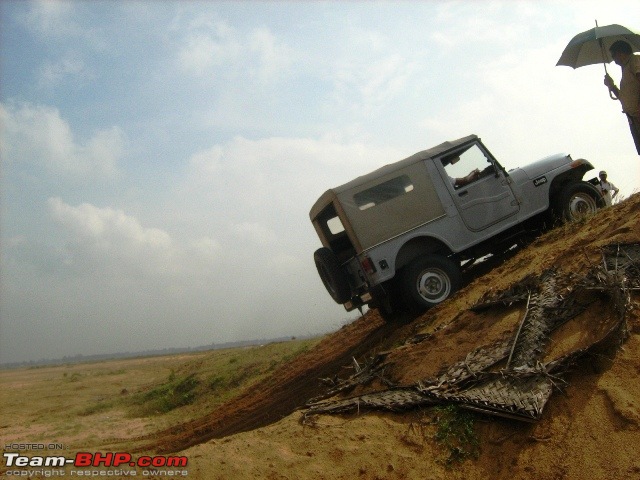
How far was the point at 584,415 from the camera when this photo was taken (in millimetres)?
4027

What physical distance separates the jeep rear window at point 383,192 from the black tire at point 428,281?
3.40ft

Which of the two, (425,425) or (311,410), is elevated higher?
(311,410)

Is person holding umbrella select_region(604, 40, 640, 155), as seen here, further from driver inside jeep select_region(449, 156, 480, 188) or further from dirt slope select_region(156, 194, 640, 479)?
driver inside jeep select_region(449, 156, 480, 188)

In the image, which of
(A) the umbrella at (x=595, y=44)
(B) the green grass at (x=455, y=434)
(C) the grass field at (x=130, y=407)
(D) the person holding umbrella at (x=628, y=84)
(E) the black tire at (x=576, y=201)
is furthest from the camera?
(C) the grass field at (x=130, y=407)

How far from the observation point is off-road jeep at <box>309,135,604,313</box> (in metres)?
7.97

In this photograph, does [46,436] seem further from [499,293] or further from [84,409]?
[499,293]

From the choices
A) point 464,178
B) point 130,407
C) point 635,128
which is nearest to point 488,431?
point 635,128

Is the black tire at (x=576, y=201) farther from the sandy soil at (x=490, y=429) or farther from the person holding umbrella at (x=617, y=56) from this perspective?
the sandy soil at (x=490, y=429)

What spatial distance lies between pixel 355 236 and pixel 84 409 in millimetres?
8720

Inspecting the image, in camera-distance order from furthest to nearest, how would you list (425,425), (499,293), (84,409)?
1. (84,409)
2. (499,293)
3. (425,425)

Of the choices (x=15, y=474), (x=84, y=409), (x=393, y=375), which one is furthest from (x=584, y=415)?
(x=84, y=409)

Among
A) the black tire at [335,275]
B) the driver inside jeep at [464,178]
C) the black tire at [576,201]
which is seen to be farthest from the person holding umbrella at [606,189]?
the black tire at [335,275]

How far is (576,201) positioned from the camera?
8789mm

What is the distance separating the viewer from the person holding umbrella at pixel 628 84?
6.37 metres
